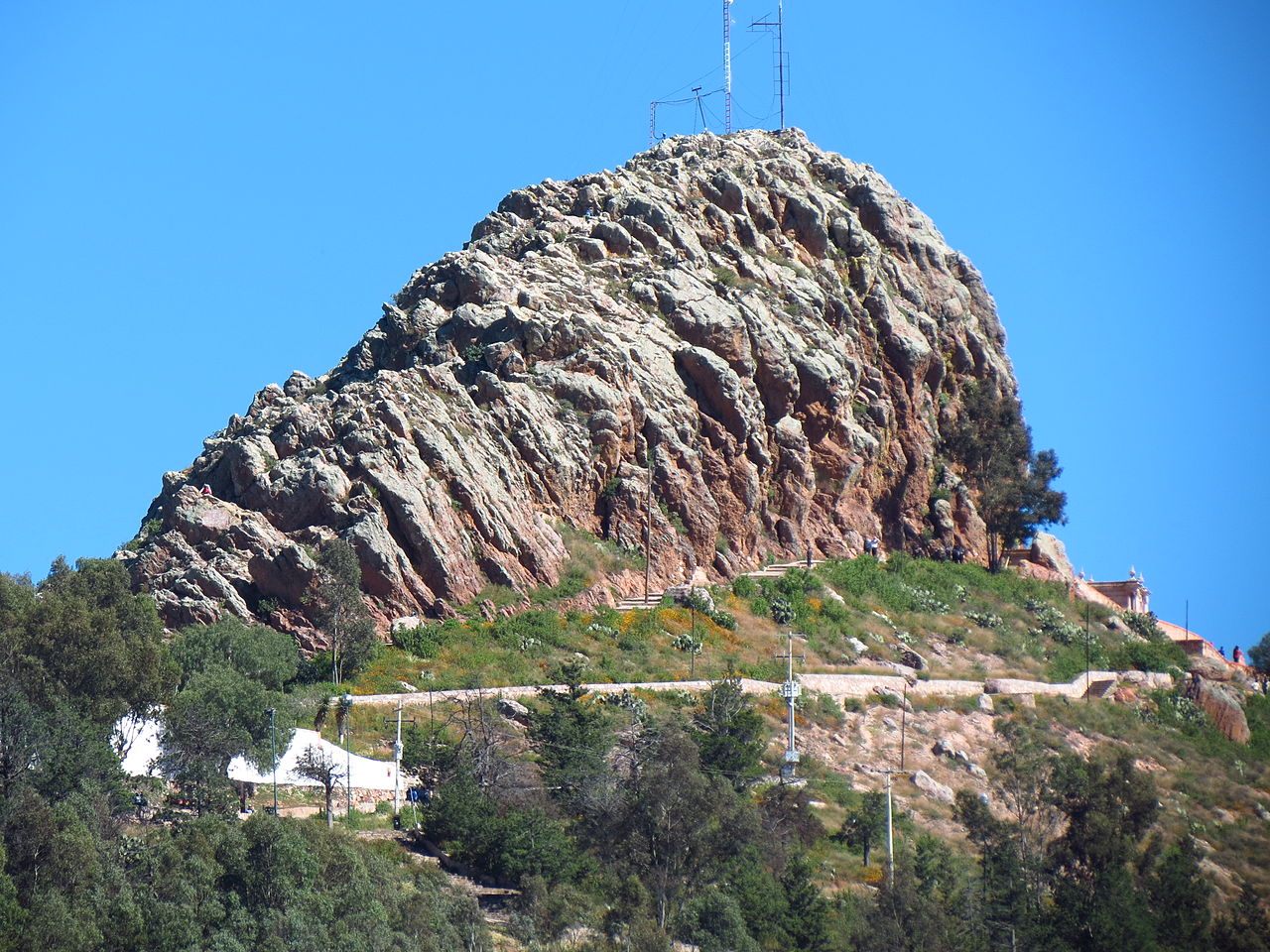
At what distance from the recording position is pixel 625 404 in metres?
75.2

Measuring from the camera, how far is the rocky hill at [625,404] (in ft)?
221

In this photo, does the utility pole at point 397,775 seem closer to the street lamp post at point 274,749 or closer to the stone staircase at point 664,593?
the street lamp post at point 274,749

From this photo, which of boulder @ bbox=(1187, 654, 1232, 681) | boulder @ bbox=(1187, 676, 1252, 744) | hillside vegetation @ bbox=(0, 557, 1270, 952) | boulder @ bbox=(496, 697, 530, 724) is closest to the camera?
hillside vegetation @ bbox=(0, 557, 1270, 952)

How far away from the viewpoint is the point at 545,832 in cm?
5216

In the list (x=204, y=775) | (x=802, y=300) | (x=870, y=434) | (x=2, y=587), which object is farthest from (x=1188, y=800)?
(x=2, y=587)

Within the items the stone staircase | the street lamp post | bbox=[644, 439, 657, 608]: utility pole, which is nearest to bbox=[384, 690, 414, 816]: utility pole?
the street lamp post

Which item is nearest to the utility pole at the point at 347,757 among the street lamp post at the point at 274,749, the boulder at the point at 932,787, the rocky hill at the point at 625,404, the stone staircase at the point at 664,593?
the street lamp post at the point at 274,749

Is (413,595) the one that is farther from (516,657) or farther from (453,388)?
(453,388)

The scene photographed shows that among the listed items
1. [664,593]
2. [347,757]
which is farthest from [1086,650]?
[347,757]

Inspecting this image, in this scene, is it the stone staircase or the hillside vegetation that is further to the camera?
the stone staircase

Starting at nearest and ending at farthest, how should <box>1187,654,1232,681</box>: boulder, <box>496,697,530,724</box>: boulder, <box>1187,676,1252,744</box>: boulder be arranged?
<box>496,697,530,724</box>: boulder < <box>1187,676,1252,744</box>: boulder < <box>1187,654,1232,681</box>: boulder

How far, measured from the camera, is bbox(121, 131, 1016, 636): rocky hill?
6725 cm

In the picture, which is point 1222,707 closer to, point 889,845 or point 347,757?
point 889,845

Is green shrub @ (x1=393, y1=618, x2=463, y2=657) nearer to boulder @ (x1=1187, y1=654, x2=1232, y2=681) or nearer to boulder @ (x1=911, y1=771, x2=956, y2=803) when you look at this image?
boulder @ (x1=911, y1=771, x2=956, y2=803)
